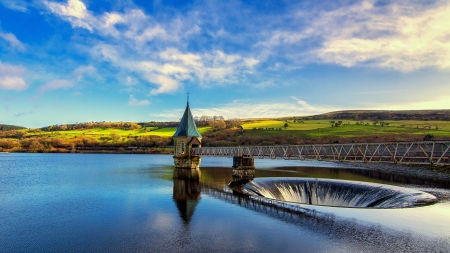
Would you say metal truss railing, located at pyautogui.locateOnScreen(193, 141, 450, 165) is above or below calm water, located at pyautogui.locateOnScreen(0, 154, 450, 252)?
above

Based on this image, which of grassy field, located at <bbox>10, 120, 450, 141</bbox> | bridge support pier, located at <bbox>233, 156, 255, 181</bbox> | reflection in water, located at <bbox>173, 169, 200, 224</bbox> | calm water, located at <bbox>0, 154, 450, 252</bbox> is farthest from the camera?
grassy field, located at <bbox>10, 120, 450, 141</bbox>

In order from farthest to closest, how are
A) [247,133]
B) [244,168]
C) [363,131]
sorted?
[247,133]
[363,131]
[244,168]

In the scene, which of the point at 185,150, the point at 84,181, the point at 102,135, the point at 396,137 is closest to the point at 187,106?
the point at 185,150

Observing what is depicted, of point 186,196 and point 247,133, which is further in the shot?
point 247,133

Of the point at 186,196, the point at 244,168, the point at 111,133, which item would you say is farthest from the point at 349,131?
the point at 111,133

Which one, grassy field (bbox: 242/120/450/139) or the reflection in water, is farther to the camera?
grassy field (bbox: 242/120/450/139)

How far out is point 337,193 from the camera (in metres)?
26.7

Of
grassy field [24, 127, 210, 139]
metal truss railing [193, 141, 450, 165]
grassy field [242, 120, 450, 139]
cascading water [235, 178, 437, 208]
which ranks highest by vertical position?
grassy field [24, 127, 210, 139]

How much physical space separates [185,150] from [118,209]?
91.2 feet

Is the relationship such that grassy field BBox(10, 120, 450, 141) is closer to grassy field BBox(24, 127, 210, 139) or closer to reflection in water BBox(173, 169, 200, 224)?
grassy field BBox(24, 127, 210, 139)

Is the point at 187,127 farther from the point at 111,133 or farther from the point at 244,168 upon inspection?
the point at 111,133

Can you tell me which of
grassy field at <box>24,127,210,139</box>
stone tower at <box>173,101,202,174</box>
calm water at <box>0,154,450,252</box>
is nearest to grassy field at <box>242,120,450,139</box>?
grassy field at <box>24,127,210,139</box>

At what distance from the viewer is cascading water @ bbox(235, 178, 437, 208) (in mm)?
22609

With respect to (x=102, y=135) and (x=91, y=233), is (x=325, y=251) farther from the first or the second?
(x=102, y=135)
